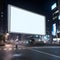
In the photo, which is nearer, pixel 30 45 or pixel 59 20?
pixel 30 45

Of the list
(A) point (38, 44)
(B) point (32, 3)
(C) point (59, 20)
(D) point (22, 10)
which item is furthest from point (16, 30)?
(C) point (59, 20)

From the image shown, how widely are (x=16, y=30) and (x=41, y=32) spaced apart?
1.79ft

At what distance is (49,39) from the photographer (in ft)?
45.2

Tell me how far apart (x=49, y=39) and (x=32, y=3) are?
9.28 m

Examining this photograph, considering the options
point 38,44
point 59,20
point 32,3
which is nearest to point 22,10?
point 32,3

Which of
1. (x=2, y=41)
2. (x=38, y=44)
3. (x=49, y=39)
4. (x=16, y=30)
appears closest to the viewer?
(x=16, y=30)

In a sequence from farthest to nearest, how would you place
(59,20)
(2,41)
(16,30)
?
(59,20) < (2,41) < (16,30)

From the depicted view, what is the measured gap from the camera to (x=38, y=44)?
42.3 ft

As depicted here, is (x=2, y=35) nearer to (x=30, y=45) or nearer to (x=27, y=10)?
(x=30, y=45)

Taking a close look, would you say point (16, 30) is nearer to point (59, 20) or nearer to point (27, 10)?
point (27, 10)

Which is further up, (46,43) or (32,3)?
(32,3)

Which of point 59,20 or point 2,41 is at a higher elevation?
point 59,20

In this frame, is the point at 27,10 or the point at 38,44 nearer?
the point at 27,10

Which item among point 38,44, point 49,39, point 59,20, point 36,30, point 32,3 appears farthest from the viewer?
point 59,20
